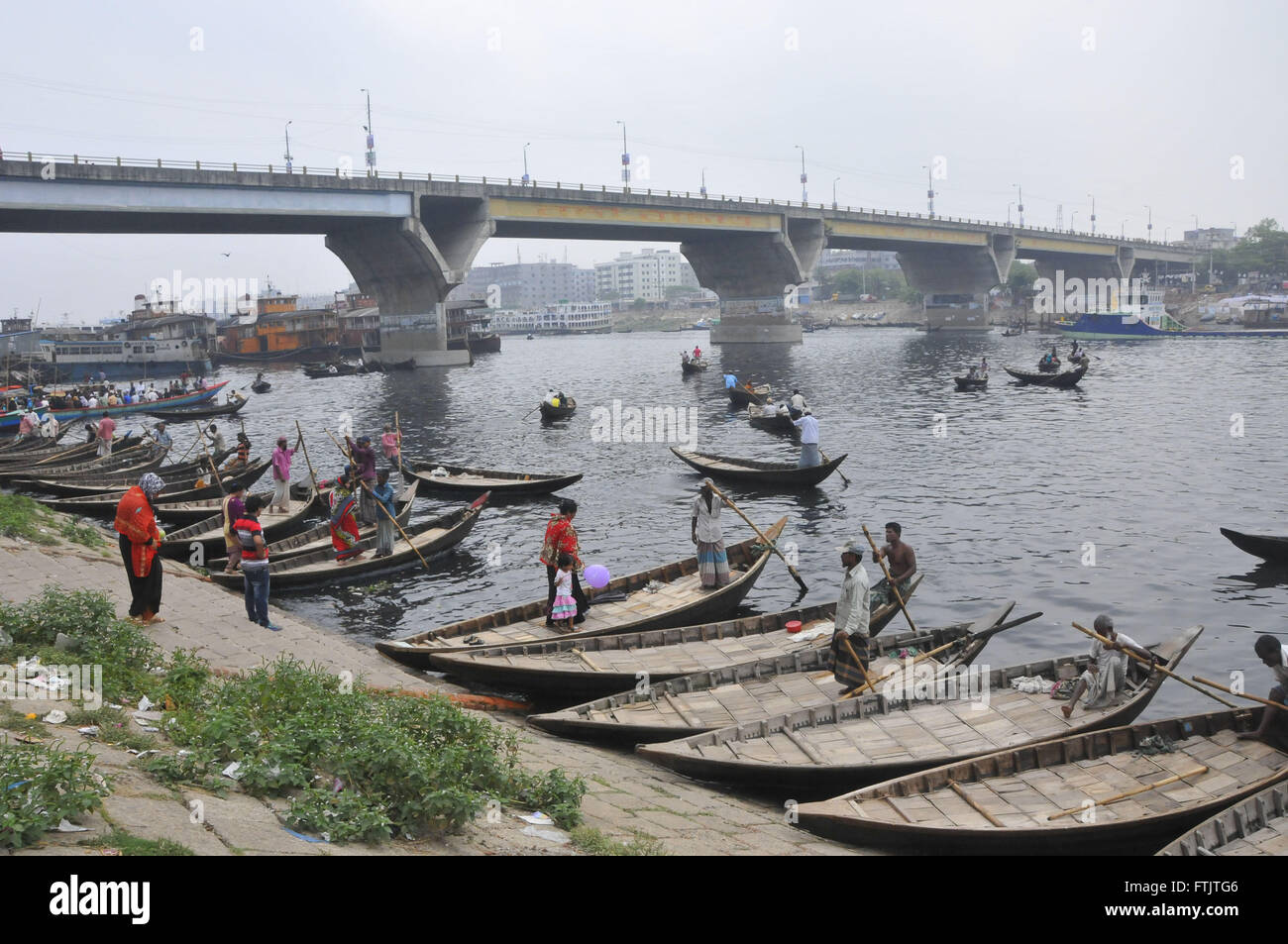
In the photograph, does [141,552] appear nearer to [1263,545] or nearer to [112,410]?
[1263,545]

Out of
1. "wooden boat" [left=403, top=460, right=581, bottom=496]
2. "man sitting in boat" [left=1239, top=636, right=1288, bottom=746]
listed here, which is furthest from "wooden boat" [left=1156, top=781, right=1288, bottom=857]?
"wooden boat" [left=403, top=460, right=581, bottom=496]

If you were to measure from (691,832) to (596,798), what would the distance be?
100 cm

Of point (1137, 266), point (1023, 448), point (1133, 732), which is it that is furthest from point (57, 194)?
point (1137, 266)

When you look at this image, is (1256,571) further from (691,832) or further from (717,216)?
(717,216)

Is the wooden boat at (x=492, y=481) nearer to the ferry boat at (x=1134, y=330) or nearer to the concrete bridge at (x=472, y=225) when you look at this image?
the concrete bridge at (x=472, y=225)

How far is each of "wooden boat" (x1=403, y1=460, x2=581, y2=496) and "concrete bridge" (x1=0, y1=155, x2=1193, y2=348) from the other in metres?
35.8

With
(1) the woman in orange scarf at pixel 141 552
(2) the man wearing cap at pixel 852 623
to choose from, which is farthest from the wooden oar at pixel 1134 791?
(1) the woman in orange scarf at pixel 141 552

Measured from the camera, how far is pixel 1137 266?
177 m

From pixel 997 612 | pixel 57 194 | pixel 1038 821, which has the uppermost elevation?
pixel 57 194

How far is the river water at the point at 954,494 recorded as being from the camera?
59.4ft

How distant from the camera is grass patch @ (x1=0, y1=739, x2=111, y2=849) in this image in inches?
223

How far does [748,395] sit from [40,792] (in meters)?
42.1

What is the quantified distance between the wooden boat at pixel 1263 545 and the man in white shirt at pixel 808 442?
36.2ft

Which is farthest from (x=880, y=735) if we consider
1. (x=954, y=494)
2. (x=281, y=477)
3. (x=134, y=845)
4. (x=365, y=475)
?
(x=954, y=494)
